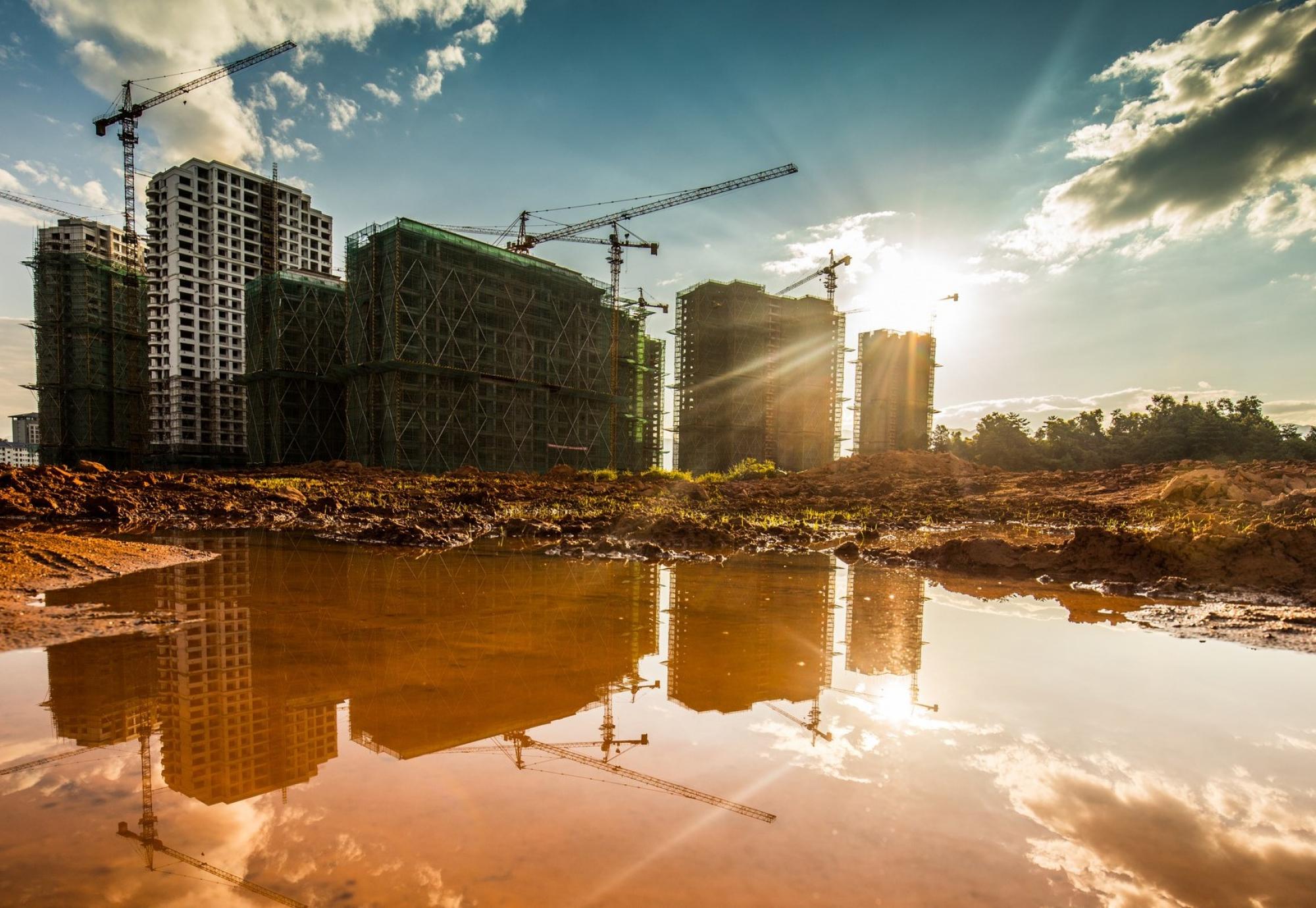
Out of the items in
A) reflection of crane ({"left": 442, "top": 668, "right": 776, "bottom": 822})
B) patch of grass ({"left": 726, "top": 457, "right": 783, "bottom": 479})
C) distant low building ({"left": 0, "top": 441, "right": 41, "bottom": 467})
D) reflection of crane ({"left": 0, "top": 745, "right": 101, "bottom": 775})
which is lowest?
distant low building ({"left": 0, "top": 441, "right": 41, "bottom": 467})

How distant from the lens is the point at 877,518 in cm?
1560

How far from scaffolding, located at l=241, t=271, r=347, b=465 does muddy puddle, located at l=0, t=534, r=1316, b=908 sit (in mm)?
44069

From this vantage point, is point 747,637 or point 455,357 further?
point 455,357

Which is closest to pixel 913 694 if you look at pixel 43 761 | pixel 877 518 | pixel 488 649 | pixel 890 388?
Result: pixel 488 649

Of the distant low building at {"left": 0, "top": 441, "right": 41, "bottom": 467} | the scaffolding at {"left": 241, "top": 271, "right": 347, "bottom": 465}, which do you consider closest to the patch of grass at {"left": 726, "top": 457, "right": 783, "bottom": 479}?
the scaffolding at {"left": 241, "top": 271, "right": 347, "bottom": 465}

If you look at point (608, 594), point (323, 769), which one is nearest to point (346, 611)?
point (608, 594)

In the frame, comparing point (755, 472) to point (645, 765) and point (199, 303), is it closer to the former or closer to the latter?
point (645, 765)

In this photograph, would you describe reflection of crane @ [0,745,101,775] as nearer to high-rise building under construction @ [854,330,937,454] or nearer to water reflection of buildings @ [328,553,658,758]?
water reflection of buildings @ [328,553,658,758]

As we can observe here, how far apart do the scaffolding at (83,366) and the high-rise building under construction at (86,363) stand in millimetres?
64

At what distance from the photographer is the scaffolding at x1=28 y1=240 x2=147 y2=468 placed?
56000 mm

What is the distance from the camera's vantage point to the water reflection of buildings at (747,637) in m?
3.84

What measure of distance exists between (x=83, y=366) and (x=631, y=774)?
253 ft

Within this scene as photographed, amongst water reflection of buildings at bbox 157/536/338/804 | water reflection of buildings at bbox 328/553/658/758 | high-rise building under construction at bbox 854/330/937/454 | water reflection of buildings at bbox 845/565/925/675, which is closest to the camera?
water reflection of buildings at bbox 157/536/338/804

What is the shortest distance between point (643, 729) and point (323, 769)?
154 centimetres
